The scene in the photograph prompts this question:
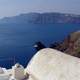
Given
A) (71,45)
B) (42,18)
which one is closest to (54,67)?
(71,45)

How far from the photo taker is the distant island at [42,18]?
511cm

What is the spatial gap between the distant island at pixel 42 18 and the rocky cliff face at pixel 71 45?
30 cm

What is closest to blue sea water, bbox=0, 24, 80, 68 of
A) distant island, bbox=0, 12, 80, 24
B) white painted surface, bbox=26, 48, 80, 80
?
distant island, bbox=0, 12, 80, 24

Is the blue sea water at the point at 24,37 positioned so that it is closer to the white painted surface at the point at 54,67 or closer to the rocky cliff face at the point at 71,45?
the rocky cliff face at the point at 71,45

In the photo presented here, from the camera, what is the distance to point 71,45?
4516 millimetres

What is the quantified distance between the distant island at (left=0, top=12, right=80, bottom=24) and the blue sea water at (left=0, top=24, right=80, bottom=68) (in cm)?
8

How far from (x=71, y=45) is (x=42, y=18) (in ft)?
2.99

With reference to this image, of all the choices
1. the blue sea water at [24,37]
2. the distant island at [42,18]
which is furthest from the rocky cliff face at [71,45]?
the distant island at [42,18]

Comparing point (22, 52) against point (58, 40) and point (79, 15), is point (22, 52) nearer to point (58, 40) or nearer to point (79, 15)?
point (58, 40)

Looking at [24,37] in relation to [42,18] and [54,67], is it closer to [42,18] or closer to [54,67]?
[42,18]

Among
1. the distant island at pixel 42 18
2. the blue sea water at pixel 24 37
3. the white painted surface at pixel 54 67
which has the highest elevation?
the white painted surface at pixel 54 67

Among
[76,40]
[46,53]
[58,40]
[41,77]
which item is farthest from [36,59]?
[58,40]

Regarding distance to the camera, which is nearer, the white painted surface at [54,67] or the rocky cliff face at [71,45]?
the white painted surface at [54,67]

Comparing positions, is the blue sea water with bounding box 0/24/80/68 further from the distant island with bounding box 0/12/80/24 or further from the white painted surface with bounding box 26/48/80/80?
the white painted surface with bounding box 26/48/80/80
